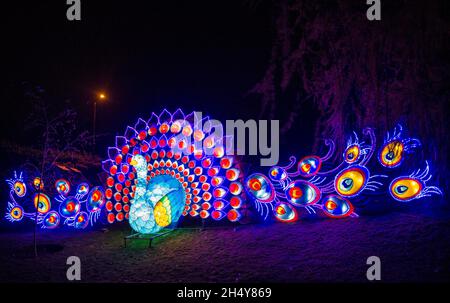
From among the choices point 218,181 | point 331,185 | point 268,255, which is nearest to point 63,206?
point 218,181

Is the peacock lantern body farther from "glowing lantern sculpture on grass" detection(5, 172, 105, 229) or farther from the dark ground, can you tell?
"glowing lantern sculpture on grass" detection(5, 172, 105, 229)

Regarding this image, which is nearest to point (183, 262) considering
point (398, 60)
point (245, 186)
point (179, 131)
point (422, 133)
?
point (245, 186)

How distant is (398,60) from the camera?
461cm

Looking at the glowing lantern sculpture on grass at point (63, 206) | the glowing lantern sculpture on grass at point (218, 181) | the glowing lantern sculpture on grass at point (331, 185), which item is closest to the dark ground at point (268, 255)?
the glowing lantern sculpture on grass at point (331, 185)

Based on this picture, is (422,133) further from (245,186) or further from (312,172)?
(245,186)

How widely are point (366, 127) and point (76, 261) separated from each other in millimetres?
6388

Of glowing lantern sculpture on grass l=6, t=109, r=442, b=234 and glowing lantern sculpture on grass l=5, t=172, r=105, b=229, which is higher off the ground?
glowing lantern sculpture on grass l=6, t=109, r=442, b=234

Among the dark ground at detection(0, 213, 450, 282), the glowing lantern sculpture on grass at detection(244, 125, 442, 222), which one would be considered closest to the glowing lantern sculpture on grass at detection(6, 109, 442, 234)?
the glowing lantern sculpture on grass at detection(244, 125, 442, 222)

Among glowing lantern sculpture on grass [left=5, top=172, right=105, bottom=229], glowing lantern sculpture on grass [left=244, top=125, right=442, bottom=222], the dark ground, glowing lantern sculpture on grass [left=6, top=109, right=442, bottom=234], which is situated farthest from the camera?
glowing lantern sculpture on grass [left=5, top=172, right=105, bottom=229]

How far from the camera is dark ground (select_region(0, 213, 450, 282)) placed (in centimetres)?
484

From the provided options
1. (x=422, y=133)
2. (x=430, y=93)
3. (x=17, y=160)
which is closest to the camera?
(x=430, y=93)

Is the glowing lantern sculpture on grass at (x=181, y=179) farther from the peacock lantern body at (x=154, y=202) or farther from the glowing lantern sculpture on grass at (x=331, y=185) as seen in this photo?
the glowing lantern sculpture on grass at (x=331, y=185)

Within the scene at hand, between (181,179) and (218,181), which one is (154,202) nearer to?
Result: (181,179)

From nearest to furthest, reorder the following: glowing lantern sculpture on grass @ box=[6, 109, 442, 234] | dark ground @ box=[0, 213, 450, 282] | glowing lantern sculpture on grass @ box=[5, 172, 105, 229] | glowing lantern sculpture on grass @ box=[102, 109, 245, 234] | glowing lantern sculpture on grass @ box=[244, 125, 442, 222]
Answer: dark ground @ box=[0, 213, 450, 282]
glowing lantern sculpture on grass @ box=[244, 125, 442, 222]
glowing lantern sculpture on grass @ box=[6, 109, 442, 234]
glowing lantern sculpture on grass @ box=[102, 109, 245, 234]
glowing lantern sculpture on grass @ box=[5, 172, 105, 229]
